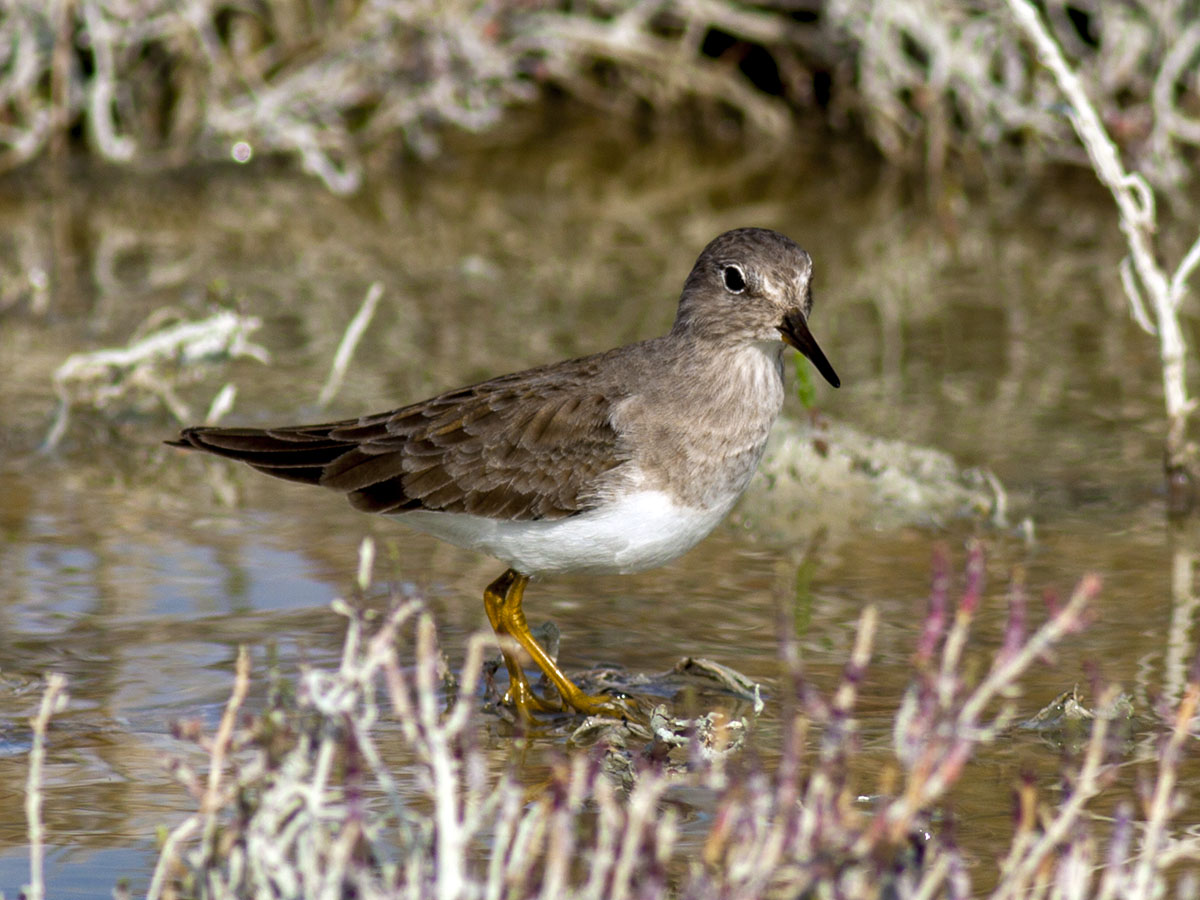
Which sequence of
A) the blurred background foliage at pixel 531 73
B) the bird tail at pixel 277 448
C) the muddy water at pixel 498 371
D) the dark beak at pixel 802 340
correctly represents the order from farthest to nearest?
the blurred background foliage at pixel 531 73 < the bird tail at pixel 277 448 < the muddy water at pixel 498 371 < the dark beak at pixel 802 340

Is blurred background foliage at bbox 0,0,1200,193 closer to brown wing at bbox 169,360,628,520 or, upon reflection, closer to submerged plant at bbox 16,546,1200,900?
brown wing at bbox 169,360,628,520

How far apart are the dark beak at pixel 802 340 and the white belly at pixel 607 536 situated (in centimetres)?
49

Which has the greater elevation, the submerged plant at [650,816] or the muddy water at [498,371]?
the muddy water at [498,371]

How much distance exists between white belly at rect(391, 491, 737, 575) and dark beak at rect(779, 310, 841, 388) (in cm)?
49

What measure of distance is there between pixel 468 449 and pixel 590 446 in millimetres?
441

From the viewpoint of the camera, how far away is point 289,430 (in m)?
6.45

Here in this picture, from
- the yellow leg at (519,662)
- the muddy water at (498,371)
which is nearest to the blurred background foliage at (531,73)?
A: the muddy water at (498,371)

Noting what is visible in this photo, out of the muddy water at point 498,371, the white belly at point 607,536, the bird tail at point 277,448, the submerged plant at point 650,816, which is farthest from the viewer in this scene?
the bird tail at point 277,448

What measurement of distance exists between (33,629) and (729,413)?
2.45 meters

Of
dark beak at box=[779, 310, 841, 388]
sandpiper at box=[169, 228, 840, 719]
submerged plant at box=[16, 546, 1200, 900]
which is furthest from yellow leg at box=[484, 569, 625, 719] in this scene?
submerged plant at box=[16, 546, 1200, 900]

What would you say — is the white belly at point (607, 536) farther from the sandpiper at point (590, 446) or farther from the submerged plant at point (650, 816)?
the submerged plant at point (650, 816)

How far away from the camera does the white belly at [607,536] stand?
572cm

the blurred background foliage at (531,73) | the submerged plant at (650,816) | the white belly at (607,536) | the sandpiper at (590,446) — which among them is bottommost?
the submerged plant at (650,816)

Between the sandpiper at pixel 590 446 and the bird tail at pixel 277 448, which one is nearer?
the sandpiper at pixel 590 446
